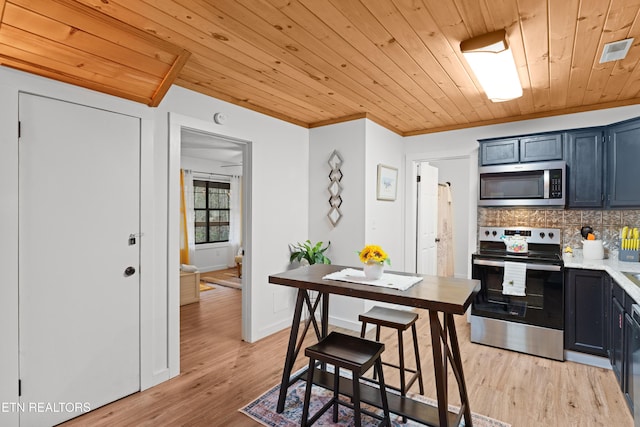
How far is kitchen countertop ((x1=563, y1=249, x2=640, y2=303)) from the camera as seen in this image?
225cm

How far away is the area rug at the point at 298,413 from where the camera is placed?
7.11 feet

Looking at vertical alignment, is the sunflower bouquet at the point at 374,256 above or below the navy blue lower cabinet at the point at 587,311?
above

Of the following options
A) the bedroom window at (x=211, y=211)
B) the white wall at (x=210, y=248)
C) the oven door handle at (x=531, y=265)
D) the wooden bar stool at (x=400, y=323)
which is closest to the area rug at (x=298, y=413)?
the wooden bar stool at (x=400, y=323)

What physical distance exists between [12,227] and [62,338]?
Result: 2.51 feet

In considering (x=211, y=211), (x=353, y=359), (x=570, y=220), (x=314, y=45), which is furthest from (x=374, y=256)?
(x=211, y=211)

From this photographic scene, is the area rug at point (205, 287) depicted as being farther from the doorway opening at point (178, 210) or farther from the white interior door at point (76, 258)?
the white interior door at point (76, 258)

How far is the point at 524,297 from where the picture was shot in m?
3.27

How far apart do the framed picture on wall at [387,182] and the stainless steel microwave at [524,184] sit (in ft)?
3.34

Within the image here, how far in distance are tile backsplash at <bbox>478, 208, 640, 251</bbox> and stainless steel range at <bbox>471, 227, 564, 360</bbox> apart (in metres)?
0.11

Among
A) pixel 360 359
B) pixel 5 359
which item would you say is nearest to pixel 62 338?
pixel 5 359

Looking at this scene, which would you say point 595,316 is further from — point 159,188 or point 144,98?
point 144,98

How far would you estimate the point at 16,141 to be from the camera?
6.38ft
